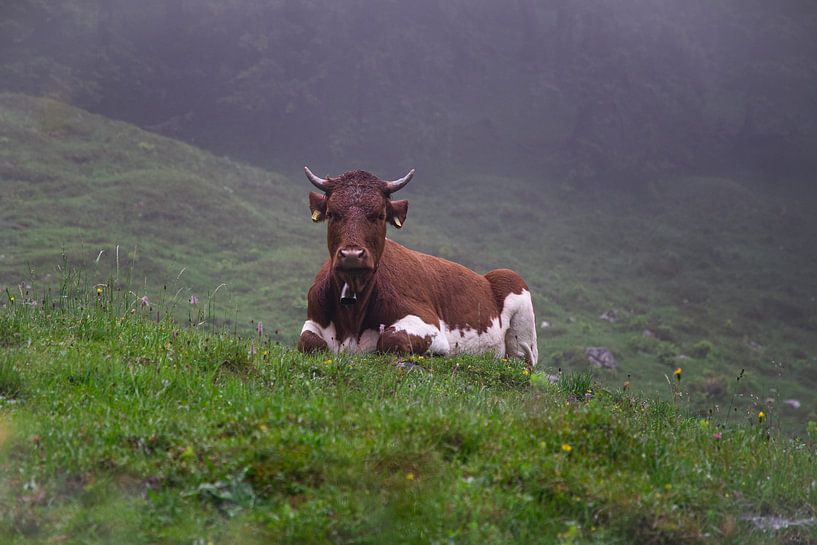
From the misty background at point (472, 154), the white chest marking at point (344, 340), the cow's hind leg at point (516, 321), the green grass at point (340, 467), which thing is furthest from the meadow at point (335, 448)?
the misty background at point (472, 154)

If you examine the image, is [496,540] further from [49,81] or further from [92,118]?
[49,81]

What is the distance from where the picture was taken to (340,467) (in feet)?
18.1

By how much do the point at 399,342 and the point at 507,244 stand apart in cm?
3411

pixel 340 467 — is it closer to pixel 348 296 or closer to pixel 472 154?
pixel 348 296

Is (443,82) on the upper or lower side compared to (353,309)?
upper

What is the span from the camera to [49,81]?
5369 centimetres

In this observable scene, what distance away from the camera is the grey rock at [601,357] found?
27.5 meters

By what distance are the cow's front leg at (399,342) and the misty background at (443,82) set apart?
42838mm

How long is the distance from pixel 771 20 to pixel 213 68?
174 feet

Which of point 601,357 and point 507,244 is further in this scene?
point 507,244

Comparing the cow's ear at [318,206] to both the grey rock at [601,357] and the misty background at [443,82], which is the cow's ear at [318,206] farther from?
the misty background at [443,82]

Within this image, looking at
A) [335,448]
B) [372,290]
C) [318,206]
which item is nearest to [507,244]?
[372,290]

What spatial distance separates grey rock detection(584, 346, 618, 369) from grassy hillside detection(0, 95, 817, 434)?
1.57ft

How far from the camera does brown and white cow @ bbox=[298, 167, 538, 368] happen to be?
10734 mm
